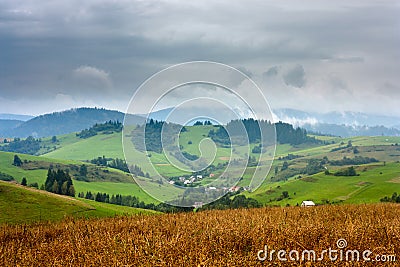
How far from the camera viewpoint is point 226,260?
7191 millimetres

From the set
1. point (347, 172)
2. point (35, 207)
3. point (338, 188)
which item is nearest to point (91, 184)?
point (338, 188)

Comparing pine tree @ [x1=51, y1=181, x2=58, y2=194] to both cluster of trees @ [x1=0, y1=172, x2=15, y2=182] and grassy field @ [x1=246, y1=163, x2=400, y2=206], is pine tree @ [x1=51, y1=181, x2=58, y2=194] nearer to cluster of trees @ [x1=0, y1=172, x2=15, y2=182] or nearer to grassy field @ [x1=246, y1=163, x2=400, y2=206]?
grassy field @ [x1=246, y1=163, x2=400, y2=206]

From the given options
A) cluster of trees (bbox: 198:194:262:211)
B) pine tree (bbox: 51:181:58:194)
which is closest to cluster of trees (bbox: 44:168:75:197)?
pine tree (bbox: 51:181:58:194)

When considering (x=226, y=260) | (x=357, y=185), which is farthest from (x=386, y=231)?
(x=357, y=185)

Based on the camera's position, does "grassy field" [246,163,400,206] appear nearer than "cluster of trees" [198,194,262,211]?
No

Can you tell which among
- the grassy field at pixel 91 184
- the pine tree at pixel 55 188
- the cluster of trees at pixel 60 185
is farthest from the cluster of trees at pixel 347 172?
the pine tree at pixel 55 188

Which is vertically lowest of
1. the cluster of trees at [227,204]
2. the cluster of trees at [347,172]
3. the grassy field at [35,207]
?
the cluster of trees at [227,204]

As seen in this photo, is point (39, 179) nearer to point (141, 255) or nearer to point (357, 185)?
point (357, 185)

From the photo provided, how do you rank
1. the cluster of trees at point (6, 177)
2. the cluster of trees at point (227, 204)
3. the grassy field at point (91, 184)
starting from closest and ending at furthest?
the cluster of trees at point (227, 204) → the grassy field at point (91, 184) → the cluster of trees at point (6, 177)

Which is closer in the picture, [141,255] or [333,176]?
[141,255]

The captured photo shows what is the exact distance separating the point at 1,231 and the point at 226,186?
9.56m

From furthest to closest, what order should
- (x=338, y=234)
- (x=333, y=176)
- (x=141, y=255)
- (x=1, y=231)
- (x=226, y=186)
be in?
(x=333, y=176), (x=226, y=186), (x=1, y=231), (x=338, y=234), (x=141, y=255)

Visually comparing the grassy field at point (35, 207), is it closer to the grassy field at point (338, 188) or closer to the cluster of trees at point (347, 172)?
the grassy field at point (338, 188)

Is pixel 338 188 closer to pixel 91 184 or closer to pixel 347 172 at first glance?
pixel 347 172
